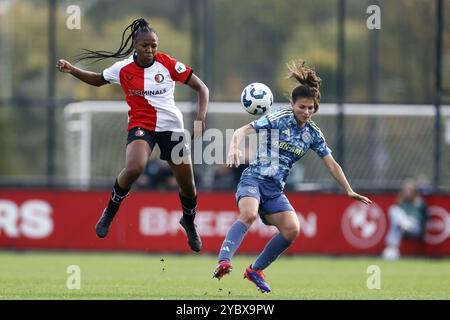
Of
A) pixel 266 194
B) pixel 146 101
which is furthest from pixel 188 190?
pixel 266 194

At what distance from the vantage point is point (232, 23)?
838 inches

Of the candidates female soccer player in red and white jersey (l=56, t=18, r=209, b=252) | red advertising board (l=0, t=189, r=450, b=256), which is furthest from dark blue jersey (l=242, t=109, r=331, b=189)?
red advertising board (l=0, t=189, r=450, b=256)

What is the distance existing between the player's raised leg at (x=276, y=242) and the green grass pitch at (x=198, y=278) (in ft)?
0.60

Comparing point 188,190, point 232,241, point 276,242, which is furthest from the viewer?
point 188,190

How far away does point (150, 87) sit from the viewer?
11.6 m

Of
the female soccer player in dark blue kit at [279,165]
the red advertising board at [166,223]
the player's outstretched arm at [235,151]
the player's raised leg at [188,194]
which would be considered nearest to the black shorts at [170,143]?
the player's raised leg at [188,194]

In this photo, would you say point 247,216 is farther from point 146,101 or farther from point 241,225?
point 146,101

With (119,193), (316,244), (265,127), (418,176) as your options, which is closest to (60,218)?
(316,244)

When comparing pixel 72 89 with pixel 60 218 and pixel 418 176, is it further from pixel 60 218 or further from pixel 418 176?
pixel 418 176

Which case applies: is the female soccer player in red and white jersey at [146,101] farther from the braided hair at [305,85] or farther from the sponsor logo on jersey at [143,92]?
the braided hair at [305,85]

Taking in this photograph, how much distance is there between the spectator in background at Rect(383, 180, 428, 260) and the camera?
20406 mm

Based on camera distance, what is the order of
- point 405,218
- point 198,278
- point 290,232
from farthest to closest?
point 405,218 → point 198,278 → point 290,232

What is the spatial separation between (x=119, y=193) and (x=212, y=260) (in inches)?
294

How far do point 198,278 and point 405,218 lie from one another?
7.46m
